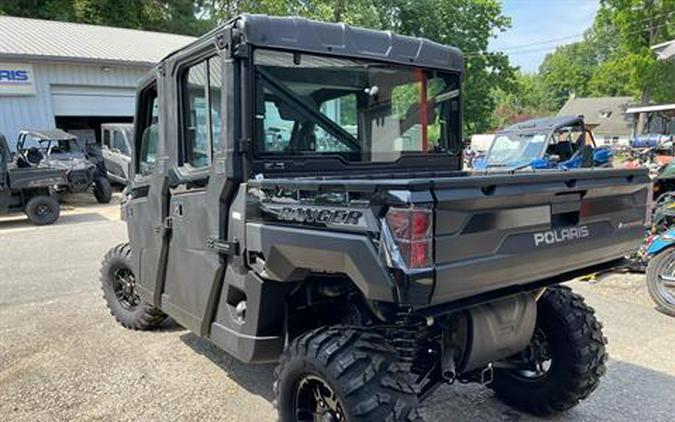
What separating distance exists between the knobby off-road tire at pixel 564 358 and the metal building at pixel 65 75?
17.4 m

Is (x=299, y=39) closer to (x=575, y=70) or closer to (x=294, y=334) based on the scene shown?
(x=294, y=334)

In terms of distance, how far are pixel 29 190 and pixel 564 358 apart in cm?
1229

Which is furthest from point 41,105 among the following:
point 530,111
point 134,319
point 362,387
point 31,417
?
point 530,111

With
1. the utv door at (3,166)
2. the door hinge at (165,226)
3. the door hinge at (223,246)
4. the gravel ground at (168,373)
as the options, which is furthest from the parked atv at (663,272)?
the utv door at (3,166)

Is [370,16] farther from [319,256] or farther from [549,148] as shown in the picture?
[319,256]

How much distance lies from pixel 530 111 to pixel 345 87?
94.2 meters

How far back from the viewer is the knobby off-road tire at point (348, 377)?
7.70 feet

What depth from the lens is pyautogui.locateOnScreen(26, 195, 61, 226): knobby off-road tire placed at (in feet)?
38.9

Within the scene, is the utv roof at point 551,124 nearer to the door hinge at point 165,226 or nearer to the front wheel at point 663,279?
the front wheel at point 663,279

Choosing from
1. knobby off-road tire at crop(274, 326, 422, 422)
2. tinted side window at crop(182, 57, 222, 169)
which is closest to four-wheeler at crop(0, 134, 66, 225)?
tinted side window at crop(182, 57, 222, 169)

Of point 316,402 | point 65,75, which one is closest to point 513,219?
point 316,402

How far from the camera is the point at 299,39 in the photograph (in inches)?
121

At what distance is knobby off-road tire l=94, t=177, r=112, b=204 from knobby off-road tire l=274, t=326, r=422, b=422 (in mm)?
14383

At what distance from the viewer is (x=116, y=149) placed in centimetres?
1520
